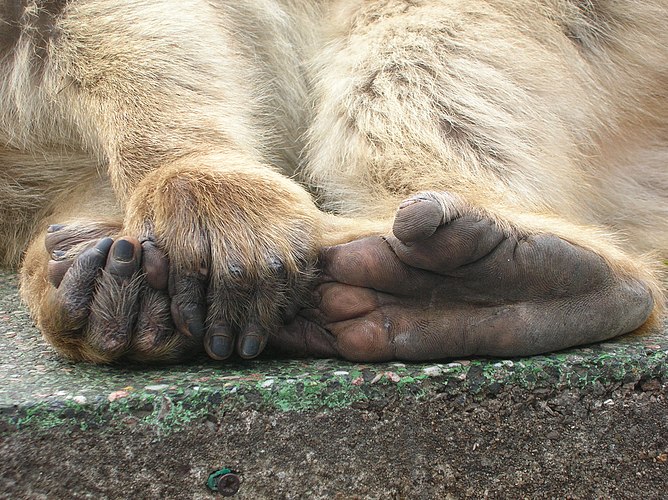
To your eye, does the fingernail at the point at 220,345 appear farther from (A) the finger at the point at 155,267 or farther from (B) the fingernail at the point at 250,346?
(A) the finger at the point at 155,267

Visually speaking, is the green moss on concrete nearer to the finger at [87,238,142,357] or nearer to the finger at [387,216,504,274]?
the finger at [87,238,142,357]

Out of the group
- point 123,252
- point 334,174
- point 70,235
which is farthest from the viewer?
point 334,174

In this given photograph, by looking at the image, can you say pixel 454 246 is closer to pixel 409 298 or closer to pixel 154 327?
pixel 409 298

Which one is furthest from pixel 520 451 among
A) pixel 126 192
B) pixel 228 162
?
pixel 126 192

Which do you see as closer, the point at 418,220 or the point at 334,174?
the point at 418,220

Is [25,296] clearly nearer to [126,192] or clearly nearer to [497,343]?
[126,192]

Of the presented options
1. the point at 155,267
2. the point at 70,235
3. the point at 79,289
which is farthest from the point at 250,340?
the point at 70,235

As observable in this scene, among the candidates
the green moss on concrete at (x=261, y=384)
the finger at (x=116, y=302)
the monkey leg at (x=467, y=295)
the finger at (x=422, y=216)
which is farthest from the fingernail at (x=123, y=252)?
the finger at (x=422, y=216)

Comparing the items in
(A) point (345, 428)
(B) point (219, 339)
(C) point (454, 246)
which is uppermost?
(C) point (454, 246)

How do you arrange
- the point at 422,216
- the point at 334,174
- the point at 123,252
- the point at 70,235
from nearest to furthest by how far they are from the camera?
1. the point at 422,216
2. the point at 123,252
3. the point at 70,235
4. the point at 334,174
